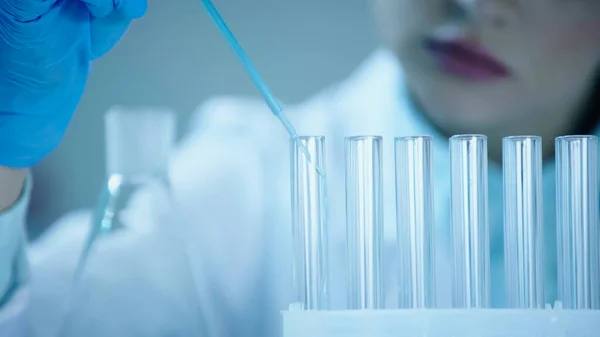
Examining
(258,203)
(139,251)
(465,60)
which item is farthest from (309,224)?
(465,60)

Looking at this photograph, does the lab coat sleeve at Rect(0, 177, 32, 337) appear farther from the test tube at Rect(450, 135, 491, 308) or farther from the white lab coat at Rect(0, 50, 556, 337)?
the test tube at Rect(450, 135, 491, 308)

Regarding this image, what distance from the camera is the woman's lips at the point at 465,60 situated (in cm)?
129

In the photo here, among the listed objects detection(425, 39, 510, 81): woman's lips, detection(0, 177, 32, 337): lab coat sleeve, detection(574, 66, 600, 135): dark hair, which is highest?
detection(425, 39, 510, 81): woman's lips

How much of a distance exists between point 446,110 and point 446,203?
19 cm

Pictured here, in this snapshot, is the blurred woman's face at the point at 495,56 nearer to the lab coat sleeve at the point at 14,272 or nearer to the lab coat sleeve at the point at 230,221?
the lab coat sleeve at the point at 230,221

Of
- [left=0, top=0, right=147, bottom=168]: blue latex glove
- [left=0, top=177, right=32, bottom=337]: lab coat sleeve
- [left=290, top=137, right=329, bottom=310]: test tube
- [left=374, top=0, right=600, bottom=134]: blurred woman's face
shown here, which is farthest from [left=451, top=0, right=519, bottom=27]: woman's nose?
[left=0, top=177, right=32, bottom=337]: lab coat sleeve

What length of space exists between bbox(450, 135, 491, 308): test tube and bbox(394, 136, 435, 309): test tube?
0.14 ft

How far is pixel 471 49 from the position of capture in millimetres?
1289

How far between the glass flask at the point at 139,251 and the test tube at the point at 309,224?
0.83ft

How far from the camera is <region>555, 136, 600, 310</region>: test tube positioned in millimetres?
1080

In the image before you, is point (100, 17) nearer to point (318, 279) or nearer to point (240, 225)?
point (240, 225)

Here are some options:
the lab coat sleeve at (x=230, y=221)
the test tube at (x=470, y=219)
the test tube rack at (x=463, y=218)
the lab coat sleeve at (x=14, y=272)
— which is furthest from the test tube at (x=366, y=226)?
the lab coat sleeve at (x=14, y=272)

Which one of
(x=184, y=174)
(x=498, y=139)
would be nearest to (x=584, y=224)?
(x=498, y=139)

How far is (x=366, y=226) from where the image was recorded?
1.11 m
